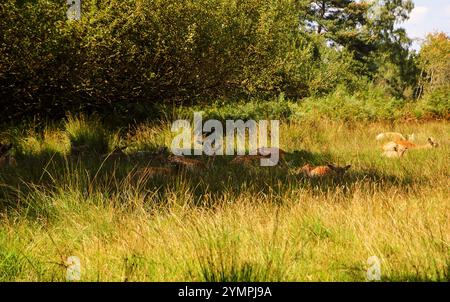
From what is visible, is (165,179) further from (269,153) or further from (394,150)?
(394,150)

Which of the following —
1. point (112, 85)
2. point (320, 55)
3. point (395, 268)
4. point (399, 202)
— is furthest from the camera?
point (320, 55)

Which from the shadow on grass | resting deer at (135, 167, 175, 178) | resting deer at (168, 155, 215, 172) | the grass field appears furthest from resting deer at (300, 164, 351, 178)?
resting deer at (135, 167, 175, 178)

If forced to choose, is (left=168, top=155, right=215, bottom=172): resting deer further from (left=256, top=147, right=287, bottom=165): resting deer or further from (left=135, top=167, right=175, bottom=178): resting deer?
(left=256, top=147, right=287, bottom=165): resting deer

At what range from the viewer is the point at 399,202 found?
3658 mm

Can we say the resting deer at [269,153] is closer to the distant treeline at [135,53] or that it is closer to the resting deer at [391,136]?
the resting deer at [391,136]

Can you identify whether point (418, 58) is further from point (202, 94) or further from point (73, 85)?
point (73, 85)

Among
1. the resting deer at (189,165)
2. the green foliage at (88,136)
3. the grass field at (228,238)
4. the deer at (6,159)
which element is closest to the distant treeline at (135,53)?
the green foliage at (88,136)

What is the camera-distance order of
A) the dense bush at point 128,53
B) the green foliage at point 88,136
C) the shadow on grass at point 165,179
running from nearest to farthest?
1. the shadow on grass at point 165,179
2. the green foliage at point 88,136
3. the dense bush at point 128,53

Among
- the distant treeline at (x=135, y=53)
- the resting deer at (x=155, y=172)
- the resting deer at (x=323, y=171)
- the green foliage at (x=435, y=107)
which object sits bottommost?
the resting deer at (x=155, y=172)

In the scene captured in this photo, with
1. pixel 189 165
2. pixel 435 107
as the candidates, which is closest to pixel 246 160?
pixel 189 165

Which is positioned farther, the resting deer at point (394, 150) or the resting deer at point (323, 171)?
the resting deer at point (394, 150)
